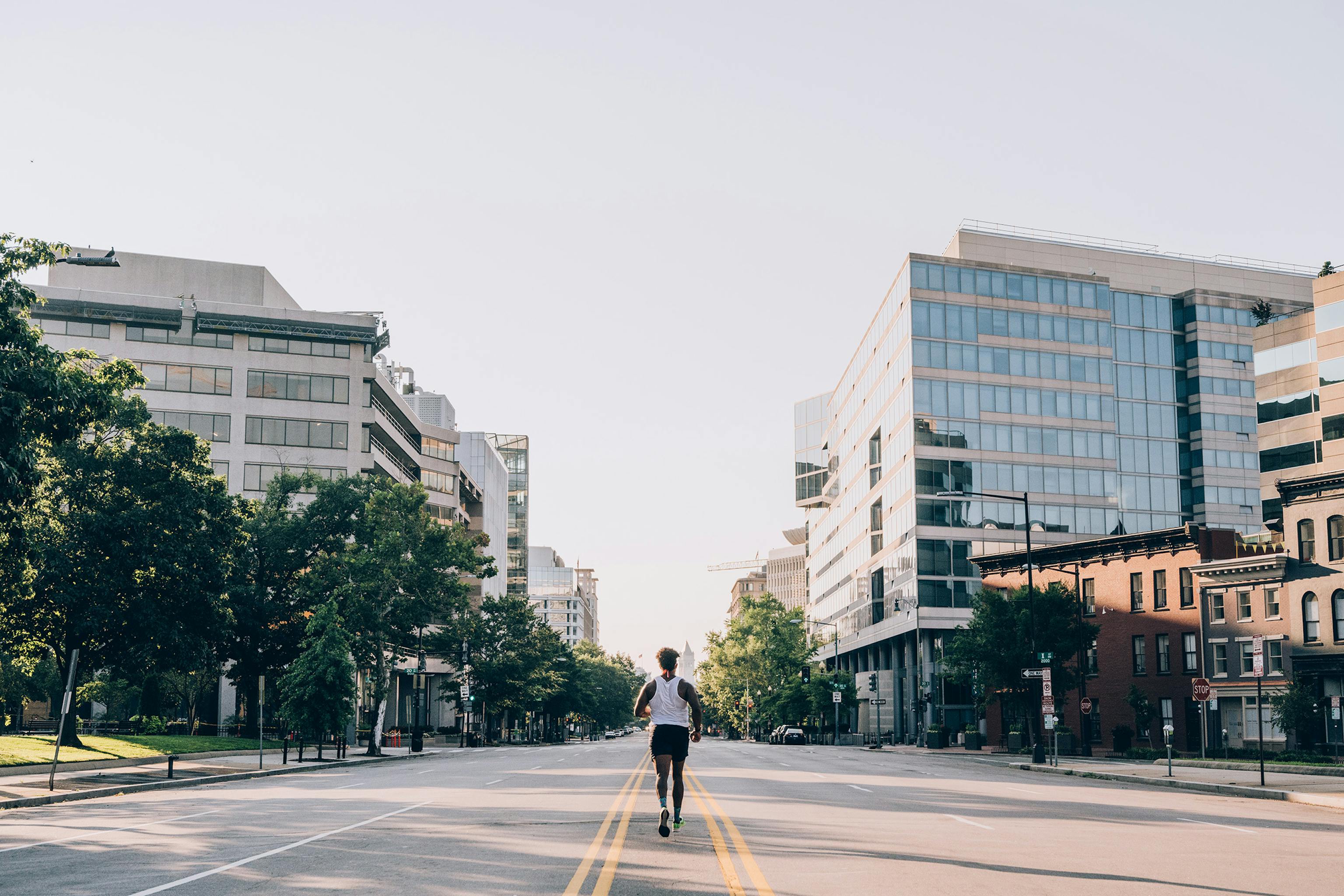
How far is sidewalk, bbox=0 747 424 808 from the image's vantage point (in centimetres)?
2405

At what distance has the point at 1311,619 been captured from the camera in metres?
48.0

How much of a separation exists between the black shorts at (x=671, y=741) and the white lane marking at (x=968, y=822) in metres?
4.92

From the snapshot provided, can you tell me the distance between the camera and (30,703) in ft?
231

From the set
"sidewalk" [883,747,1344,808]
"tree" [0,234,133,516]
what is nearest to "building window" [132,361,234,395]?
"tree" [0,234,133,516]

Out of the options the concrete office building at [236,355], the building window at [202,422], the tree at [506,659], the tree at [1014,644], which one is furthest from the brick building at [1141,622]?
the building window at [202,422]

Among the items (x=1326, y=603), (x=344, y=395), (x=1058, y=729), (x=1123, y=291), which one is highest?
(x=1123, y=291)

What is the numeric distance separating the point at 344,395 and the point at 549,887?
73.0 metres

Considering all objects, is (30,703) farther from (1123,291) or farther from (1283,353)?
(1123,291)

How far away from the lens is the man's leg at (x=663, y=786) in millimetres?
14188

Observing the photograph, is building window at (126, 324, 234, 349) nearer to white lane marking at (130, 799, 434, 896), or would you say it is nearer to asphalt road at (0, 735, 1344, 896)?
asphalt road at (0, 735, 1344, 896)

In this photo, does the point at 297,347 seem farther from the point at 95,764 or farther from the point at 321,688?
the point at 95,764

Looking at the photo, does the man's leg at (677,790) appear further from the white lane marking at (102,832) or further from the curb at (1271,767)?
the curb at (1271,767)

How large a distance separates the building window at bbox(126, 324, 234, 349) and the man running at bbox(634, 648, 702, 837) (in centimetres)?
7134

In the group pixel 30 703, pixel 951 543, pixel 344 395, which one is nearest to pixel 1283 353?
pixel 951 543
